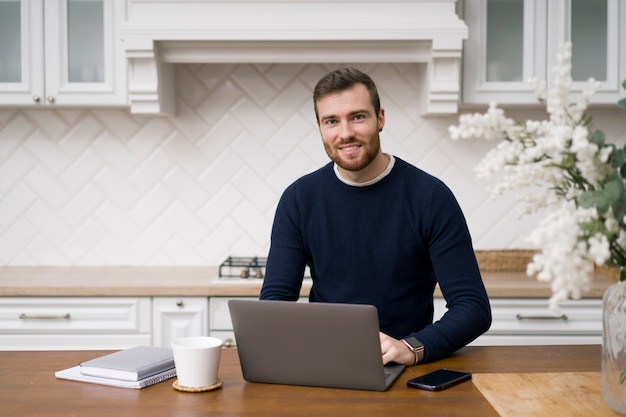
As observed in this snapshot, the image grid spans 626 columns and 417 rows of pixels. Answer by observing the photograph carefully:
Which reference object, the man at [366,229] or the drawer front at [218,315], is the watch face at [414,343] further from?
the drawer front at [218,315]

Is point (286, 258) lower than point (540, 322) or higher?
higher

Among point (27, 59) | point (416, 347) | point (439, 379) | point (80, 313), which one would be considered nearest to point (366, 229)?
point (416, 347)

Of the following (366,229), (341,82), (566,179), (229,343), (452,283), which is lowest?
(229,343)

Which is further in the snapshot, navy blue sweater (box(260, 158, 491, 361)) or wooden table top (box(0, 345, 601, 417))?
navy blue sweater (box(260, 158, 491, 361))

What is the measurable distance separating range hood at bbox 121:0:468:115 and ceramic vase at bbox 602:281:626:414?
183cm

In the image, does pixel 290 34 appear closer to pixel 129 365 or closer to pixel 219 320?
pixel 219 320

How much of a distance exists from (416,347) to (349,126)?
0.71 meters

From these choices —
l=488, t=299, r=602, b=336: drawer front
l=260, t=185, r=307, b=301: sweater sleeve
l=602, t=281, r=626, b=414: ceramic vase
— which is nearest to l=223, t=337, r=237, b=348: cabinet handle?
l=260, t=185, r=307, b=301: sweater sleeve

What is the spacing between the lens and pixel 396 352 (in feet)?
5.68

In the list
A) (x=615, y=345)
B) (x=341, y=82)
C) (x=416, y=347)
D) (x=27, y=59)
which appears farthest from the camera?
(x=27, y=59)

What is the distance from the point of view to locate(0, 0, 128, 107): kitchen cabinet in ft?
10.4

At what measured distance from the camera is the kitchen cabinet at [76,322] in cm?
295

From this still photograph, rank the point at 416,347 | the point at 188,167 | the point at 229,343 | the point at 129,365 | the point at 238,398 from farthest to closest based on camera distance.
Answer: the point at 188,167
the point at 229,343
the point at 416,347
the point at 129,365
the point at 238,398

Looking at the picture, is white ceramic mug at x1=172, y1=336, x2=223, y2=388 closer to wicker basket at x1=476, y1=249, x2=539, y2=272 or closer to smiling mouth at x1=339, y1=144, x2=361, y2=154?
smiling mouth at x1=339, y1=144, x2=361, y2=154
